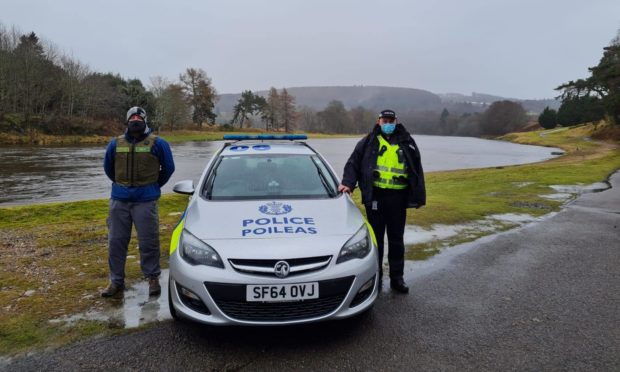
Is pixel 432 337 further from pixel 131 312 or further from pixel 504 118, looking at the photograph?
pixel 504 118

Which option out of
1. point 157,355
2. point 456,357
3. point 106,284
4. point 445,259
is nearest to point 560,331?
point 456,357

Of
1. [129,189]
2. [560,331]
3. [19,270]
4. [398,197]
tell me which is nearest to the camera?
[560,331]

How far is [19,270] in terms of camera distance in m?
5.07

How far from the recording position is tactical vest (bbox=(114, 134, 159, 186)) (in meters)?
4.22

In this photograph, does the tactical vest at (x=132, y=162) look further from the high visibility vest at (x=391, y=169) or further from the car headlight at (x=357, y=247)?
the high visibility vest at (x=391, y=169)

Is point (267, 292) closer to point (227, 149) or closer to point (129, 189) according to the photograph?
point (129, 189)

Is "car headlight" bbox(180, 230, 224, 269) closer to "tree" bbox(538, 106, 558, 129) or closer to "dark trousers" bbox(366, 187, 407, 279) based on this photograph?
"dark trousers" bbox(366, 187, 407, 279)

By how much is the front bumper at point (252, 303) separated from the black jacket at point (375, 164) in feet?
4.58

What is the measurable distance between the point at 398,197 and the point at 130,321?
294cm

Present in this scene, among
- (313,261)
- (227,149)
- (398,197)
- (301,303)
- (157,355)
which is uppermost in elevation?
(227,149)

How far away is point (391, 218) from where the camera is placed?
15.1ft

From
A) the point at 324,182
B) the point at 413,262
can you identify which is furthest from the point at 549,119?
the point at 324,182

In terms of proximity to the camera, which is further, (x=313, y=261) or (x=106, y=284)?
(x=106, y=284)

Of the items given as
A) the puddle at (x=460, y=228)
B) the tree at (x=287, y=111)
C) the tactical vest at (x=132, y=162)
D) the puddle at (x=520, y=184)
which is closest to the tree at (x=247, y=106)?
the tree at (x=287, y=111)
